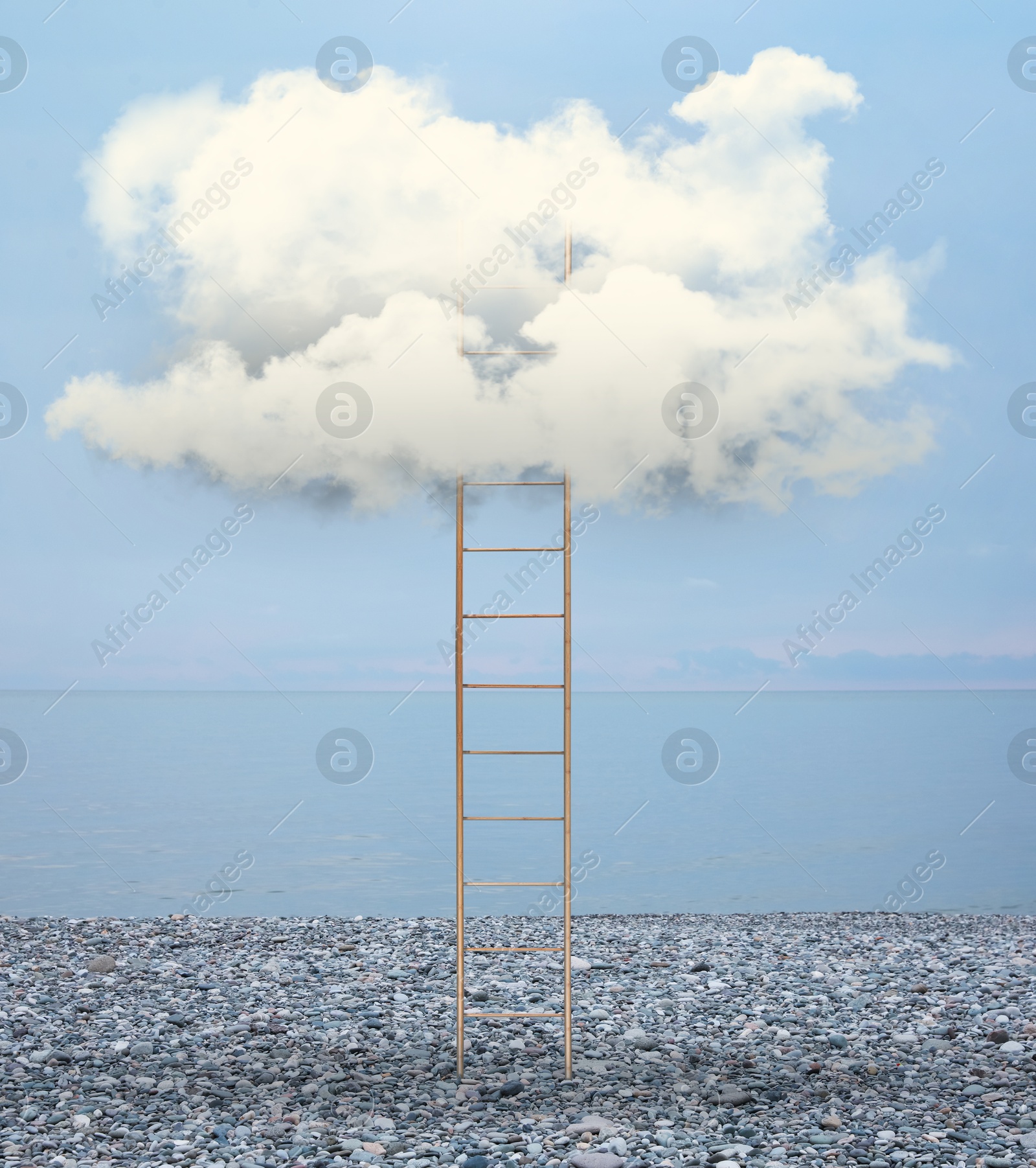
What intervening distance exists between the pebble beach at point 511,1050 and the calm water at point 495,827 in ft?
8.01

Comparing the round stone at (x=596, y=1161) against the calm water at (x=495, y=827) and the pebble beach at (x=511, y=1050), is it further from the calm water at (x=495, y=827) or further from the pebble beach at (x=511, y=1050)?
the calm water at (x=495, y=827)

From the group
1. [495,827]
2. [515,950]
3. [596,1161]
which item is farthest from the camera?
[495,827]

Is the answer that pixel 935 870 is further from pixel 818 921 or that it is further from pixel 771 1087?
pixel 771 1087

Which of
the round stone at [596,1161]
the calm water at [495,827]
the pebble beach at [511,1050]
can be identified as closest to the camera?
the round stone at [596,1161]

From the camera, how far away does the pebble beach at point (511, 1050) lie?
17.7ft

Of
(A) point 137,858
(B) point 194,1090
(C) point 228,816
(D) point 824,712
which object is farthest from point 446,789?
(D) point 824,712

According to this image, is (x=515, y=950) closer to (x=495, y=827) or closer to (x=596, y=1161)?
(x=596, y=1161)

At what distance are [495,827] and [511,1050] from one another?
530 inches

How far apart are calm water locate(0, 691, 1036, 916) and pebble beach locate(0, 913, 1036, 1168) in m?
2.44

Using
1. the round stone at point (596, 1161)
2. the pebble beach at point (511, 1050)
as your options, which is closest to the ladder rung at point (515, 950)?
the pebble beach at point (511, 1050)

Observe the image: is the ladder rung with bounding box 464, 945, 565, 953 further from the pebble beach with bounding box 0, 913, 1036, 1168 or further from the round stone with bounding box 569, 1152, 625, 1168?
the round stone with bounding box 569, 1152, 625, 1168

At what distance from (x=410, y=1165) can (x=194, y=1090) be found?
1715mm

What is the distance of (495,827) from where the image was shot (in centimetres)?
2016

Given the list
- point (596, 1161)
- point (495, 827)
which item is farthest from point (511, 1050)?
Result: point (495, 827)
